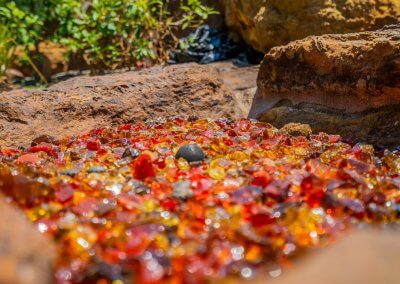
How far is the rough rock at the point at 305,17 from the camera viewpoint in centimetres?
528

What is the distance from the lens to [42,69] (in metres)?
7.44

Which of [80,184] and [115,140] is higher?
[80,184]

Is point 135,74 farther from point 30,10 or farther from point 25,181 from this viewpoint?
point 30,10

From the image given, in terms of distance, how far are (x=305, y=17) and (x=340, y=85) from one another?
7.27 ft

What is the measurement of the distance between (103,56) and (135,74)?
7.78 ft

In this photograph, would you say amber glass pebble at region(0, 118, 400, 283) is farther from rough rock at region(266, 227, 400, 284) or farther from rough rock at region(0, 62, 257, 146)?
rough rock at region(0, 62, 257, 146)

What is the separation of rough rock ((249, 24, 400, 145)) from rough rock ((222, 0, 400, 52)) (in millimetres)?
1609

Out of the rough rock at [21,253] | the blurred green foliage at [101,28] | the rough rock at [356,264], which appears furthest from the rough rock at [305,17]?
the rough rock at [21,253]

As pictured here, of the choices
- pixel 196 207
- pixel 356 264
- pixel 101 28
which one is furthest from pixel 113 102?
pixel 356 264

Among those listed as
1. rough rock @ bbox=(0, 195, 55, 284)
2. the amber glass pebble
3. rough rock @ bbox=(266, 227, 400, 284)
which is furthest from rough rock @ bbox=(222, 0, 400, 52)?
rough rock @ bbox=(0, 195, 55, 284)

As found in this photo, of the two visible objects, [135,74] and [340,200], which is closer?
[340,200]

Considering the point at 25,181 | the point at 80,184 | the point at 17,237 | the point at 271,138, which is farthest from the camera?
the point at 271,138

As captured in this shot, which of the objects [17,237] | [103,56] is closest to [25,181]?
[17,237]

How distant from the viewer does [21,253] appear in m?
1.24
